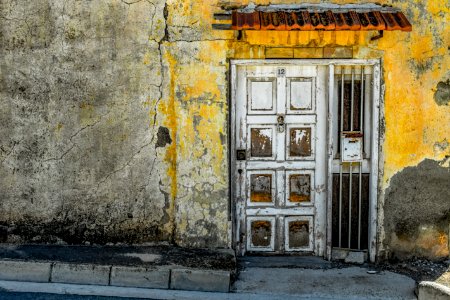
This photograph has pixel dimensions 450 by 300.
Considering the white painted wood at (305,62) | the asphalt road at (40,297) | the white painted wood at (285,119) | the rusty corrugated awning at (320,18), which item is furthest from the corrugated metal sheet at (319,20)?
the asphalt road at (40,297)

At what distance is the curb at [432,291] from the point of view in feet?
20.3

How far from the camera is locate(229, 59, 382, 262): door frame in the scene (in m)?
7.22

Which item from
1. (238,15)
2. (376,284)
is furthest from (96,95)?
(376,284)

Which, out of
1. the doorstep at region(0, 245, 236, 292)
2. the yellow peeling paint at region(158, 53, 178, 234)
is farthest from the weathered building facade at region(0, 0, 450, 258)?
the doorstep at region(0, 245, 236, 292)

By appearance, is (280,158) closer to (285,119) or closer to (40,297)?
(285,119)

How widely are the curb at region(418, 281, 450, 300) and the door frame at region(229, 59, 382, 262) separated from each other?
3.54ft

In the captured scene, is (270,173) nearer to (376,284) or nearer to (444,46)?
(376,284)

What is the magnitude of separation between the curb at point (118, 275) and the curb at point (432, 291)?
6.24 feet

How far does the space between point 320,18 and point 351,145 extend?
1532 millimetres

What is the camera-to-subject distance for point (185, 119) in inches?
285

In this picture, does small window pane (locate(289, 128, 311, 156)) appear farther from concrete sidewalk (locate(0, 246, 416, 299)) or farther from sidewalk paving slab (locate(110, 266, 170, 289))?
sidewalk paving slab (locate(110, 266, 170, 289))

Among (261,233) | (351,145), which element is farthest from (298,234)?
(351,145)

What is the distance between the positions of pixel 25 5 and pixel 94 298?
3.28 metres

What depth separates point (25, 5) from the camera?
7.18 metres
